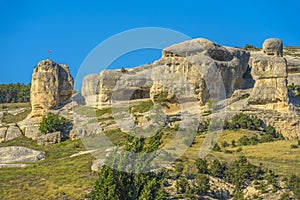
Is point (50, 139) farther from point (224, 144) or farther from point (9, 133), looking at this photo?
point (224, 144)

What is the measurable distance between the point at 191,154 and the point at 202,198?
8015mm

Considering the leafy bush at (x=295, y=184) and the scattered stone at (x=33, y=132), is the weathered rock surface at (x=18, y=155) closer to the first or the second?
the scattered stone at (x=33, y=132)

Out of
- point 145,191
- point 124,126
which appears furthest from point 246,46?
point 145,191

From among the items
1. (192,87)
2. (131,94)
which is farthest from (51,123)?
(192,87)

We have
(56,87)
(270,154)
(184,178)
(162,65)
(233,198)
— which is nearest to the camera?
(233,198)

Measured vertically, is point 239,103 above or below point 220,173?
above

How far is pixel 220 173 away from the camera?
131 ft

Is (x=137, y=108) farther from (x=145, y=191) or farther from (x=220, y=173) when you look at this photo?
(x=145, y=191)

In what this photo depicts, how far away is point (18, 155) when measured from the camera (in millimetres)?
52188

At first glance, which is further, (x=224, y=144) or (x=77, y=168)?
(x=224, y=144)

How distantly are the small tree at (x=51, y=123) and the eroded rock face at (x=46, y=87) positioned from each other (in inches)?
133

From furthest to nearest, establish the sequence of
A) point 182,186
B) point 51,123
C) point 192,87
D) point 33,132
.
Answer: point 33,132 → point 51,123 → point 192,87 → point 182,186

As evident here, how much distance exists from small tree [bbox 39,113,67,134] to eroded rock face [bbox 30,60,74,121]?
3386mm

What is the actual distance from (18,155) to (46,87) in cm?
1443
